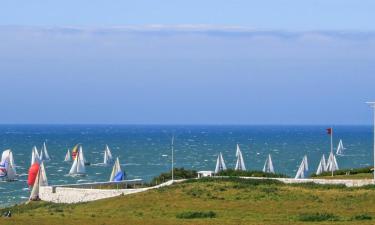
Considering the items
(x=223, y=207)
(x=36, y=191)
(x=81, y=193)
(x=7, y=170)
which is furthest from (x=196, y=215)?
(x=7, y=170)

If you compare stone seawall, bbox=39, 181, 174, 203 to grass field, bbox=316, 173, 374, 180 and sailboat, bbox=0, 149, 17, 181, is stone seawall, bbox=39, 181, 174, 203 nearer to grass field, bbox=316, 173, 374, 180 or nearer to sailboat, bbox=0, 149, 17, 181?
grass field, bbox=316, 173, 374, 180

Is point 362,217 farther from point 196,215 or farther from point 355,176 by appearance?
point 355,176

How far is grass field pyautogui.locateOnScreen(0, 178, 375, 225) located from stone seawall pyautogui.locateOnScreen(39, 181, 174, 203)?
5.45 feet

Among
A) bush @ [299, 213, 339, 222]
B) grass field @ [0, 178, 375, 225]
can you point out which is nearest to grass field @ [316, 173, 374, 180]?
grass field @ [0, 178, 375, 225]

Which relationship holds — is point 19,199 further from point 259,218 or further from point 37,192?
point 259,218

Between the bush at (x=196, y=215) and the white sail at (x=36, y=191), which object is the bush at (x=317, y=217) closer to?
the bush at (x=196, y=215)

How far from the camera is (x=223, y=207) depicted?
6644 centimetres

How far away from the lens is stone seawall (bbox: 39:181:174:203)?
78375 mm

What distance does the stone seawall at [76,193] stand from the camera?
78375 millimetres

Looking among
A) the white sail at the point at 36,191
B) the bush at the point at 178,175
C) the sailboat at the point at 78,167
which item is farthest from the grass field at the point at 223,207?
the sailboat at the point at 78,167

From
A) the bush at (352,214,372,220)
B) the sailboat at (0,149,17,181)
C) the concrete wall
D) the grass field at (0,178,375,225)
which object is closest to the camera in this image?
the grass field at (0,178,375,225)

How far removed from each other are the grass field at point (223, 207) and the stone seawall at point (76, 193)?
5.45ft

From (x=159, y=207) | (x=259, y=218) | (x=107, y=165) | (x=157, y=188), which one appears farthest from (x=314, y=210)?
(x=107, y=165)

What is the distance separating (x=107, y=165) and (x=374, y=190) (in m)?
103
